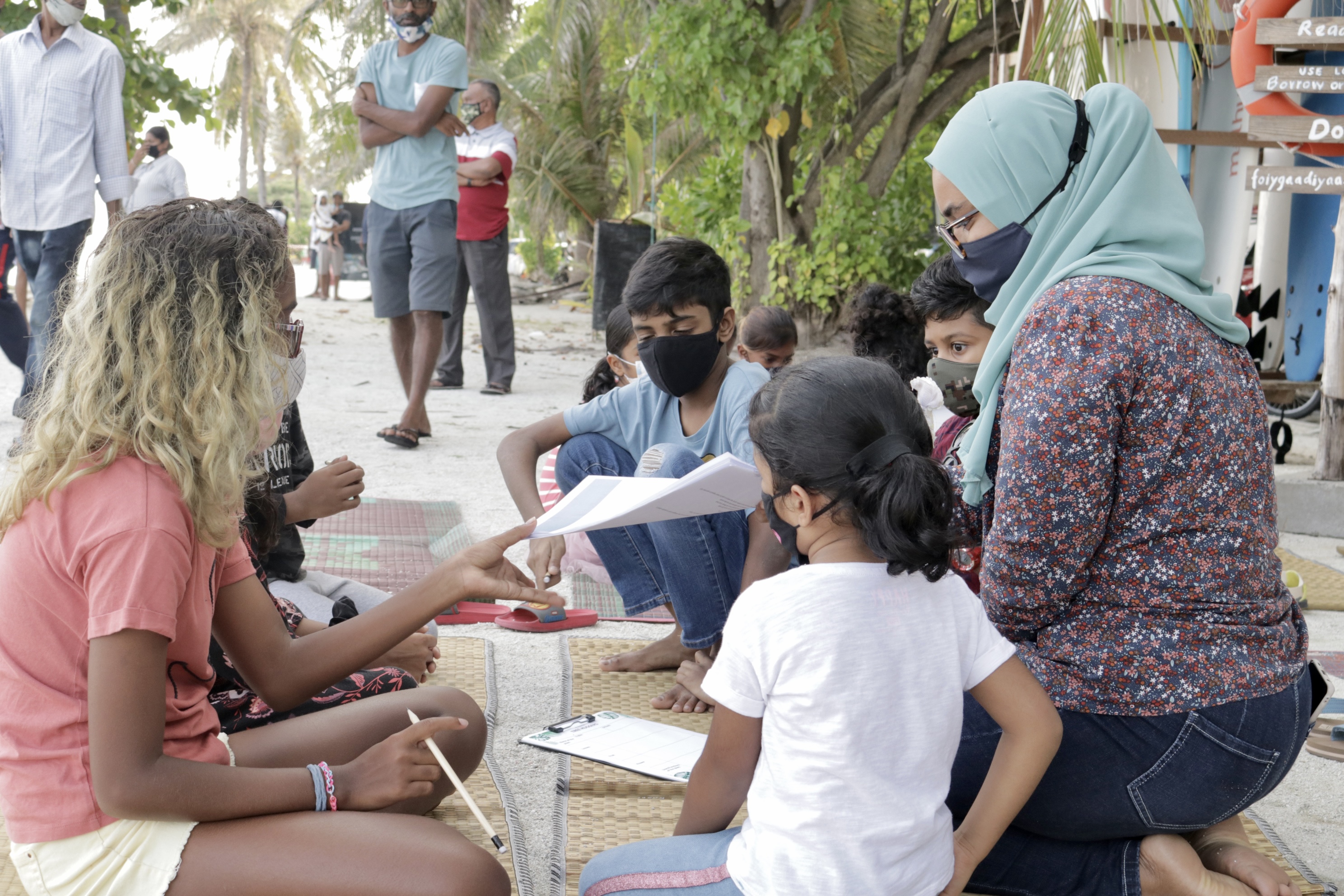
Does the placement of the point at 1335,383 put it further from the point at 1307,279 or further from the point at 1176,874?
the point at 1176,874

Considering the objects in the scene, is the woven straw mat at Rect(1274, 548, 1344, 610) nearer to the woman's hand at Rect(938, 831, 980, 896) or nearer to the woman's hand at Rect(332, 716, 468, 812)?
the woman's hand at Rect(938, 831, 980, 896)

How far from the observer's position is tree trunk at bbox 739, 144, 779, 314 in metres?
8.95

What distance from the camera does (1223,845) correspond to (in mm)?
1829

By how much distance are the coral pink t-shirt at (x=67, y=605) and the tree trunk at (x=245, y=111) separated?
3113 centimetres

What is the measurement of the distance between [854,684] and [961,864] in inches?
13.6

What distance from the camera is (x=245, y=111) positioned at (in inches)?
1201

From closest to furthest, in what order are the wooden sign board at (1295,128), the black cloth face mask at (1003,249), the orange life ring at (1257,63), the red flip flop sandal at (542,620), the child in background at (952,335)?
1. the black cloth face mask at (1003,249)
2. the child in background at (952,335)
3. the red flip flop sandal at (542,620)
4. the wooden sign board at (1295,128)
5. the orange life ring at (1257,63)

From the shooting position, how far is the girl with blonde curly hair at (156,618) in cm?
140

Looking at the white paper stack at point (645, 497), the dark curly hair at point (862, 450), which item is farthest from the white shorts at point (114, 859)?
the dark curly hair at point (862, 450)

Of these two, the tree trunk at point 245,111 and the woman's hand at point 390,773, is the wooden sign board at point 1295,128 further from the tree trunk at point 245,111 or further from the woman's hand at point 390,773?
the tree trunk at point 245,111

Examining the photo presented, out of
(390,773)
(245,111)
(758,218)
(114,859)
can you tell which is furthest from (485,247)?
(245,111)

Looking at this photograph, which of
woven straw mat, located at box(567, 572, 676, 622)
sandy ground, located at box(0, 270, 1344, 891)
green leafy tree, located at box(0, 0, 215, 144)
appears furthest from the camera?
green leafy tree, located at box(0, 0, 215, 144)

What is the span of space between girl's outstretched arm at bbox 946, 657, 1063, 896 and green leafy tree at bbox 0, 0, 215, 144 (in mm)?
6364

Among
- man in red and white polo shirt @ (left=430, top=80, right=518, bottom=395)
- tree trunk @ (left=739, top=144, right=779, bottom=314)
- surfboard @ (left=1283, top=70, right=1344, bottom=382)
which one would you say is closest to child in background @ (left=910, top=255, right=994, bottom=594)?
man in red and white polo shirt @ (left=430, top=80, right=518, bottom=395)
